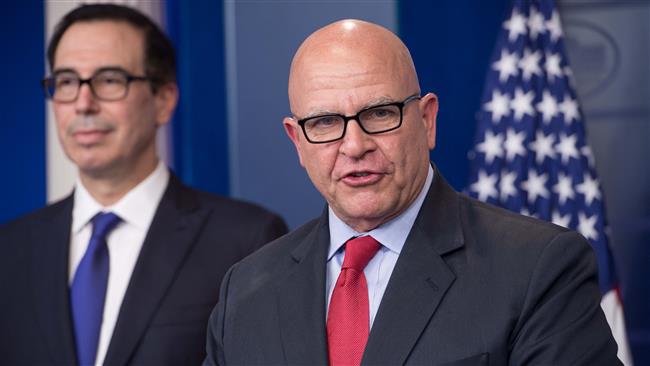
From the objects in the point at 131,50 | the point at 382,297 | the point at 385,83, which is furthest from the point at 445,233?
the point at 131,50

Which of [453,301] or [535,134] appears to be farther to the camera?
[535,134]

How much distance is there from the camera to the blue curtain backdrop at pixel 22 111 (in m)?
4.51

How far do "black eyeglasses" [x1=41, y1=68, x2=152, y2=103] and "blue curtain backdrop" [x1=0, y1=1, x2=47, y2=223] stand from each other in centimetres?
134

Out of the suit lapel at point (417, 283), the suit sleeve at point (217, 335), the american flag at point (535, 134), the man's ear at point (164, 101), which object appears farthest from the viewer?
the american flag at point (535, 134)

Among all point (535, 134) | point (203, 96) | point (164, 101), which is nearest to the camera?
point (164, 101)

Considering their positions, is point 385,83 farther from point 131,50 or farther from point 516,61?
point 516,61

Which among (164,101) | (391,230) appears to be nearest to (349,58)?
(391,230)

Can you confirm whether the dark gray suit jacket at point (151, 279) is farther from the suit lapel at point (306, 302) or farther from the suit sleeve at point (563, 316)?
the suit sleeve at point (563, 316)

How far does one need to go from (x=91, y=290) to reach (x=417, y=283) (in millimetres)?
1277

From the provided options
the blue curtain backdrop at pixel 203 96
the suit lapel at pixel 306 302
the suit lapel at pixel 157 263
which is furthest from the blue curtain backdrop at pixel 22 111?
the suit lapel at pixel 306 302

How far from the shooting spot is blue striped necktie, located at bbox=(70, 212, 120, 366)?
301cm

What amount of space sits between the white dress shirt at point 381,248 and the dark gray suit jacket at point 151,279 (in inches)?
34.9

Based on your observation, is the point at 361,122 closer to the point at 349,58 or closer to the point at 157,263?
the point at 349,58

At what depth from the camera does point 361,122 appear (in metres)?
2.11
